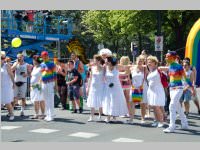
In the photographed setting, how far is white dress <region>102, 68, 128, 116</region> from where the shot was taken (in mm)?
10891

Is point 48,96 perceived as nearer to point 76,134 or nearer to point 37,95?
point 37,95

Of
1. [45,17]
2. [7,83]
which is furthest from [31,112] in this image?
[45,17]

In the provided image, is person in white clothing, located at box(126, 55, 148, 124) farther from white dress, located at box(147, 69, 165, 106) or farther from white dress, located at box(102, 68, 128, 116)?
white dress, located at box(147, 69, 165, 106)

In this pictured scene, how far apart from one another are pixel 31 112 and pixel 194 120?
5.01 meters

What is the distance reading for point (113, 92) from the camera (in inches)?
430

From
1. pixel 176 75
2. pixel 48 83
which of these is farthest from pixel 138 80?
pixel 48 83

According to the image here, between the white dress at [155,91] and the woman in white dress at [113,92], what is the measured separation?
36.6 inches

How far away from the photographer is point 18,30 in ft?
75.2

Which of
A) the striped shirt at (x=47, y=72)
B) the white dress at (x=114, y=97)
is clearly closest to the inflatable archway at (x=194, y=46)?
the white dress at (x=114, y=97)

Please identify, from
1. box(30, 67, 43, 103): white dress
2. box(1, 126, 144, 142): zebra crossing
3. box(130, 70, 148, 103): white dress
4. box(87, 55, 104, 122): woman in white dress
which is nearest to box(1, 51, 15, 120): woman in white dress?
box(30, 67, 43, 103): white dress

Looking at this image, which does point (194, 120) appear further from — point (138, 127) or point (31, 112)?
point (31, 112)

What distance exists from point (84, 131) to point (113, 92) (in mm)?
1464

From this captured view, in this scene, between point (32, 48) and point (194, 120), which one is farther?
point (32, 48)

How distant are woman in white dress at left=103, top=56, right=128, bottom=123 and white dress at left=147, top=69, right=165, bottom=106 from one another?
93cm
